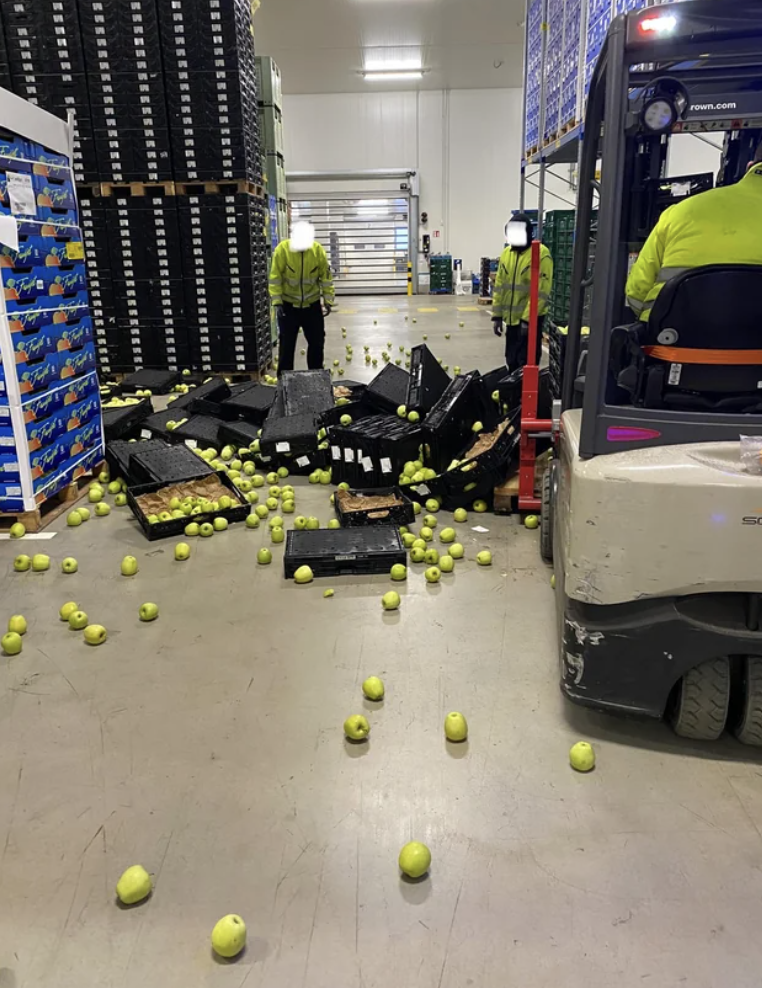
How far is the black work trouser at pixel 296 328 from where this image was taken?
1052 centimetres

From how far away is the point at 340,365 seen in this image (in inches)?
512

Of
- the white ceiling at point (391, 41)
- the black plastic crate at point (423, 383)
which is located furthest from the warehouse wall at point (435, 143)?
the black plastic crate at point (423, 383)

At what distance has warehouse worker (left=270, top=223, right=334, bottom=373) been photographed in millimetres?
10008

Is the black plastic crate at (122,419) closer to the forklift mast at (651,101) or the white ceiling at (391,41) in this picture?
the forklift mast at (651,101)

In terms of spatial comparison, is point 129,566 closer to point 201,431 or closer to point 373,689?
point 373,689

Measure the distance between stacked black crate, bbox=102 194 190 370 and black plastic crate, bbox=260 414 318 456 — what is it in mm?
4894

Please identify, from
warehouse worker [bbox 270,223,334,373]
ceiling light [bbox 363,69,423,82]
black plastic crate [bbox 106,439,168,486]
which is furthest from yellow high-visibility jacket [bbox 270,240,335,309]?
ceiling light [bbox 363,69,423,82]

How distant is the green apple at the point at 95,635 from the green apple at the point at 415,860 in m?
2.21

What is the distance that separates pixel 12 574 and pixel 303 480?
272 cm

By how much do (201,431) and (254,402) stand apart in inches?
30.6

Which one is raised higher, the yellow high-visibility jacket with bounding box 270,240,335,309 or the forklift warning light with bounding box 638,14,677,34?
the forklift warning light with bounding box 638,14,677,34

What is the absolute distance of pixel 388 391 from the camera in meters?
7.53

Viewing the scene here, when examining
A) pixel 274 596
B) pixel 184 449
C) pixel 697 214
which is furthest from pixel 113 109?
pixel 697 214

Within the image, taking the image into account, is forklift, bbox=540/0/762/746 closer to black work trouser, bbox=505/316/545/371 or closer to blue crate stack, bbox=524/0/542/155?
black work trouser, bbox=505/316/545/371
